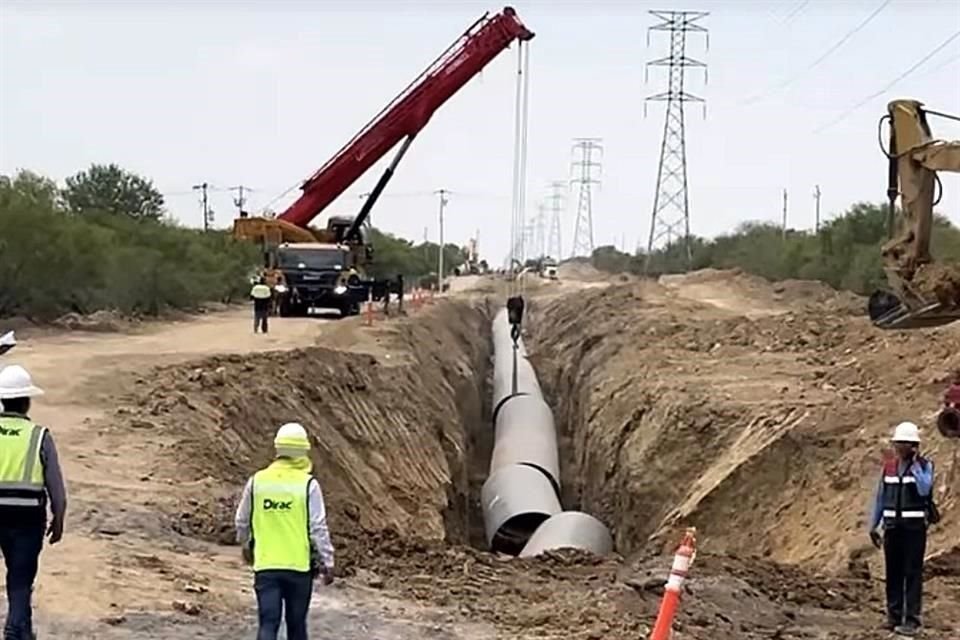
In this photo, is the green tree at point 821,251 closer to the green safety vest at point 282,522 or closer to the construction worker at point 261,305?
the construction worker at point 261,305

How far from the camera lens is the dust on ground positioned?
10.7 metres

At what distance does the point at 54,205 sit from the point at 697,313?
17.9 metres

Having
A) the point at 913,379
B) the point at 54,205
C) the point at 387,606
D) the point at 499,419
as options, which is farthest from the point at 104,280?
the point at 387,606

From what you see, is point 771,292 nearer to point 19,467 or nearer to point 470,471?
point 470,471

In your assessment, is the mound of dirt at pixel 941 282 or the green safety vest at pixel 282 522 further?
the mound of dirt at pixel 941 282

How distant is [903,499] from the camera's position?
10.8 metres

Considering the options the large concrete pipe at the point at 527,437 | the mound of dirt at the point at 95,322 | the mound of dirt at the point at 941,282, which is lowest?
the large concrete pipe at the point at 527,437

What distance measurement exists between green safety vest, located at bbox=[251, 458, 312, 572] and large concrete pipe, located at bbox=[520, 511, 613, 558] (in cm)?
1142

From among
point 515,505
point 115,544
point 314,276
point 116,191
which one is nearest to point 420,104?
point 314,276

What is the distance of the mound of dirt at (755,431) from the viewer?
16500 mm

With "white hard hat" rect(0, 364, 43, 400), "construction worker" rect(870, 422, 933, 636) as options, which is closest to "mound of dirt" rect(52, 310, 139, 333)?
"construction worker" rect(870, 422, 933, 636)

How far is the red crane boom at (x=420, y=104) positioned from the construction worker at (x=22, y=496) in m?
28.6

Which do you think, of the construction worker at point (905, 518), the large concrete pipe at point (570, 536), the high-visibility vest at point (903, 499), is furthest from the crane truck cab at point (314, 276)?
the high-visibility vest at point (903, 499)

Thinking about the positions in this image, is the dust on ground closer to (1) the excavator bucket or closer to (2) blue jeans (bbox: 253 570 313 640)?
(2) blue jeans (bbox: 253 570 313 640)
